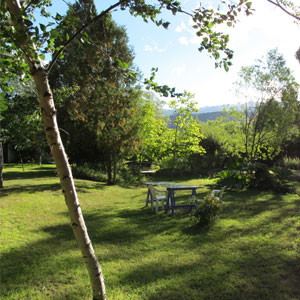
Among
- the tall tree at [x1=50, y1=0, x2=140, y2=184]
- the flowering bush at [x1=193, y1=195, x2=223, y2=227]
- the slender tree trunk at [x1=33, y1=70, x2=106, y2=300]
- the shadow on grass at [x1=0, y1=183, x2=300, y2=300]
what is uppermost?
the tall tree at [x1=50, y1=0, x2=140, y2=184]

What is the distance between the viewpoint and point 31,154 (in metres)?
28.2

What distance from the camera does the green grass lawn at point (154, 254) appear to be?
10.4 ft

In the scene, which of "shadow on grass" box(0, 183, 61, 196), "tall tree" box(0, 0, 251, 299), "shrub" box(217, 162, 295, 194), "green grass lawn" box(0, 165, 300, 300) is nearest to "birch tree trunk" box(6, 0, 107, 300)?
"tall tree" box(0, 0, 251, 299)

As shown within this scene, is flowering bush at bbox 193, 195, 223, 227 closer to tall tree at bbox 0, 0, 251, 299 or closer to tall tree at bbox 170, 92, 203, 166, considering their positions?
tall tree at bbox 0, 0, 251, 299

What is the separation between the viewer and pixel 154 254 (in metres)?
4.40

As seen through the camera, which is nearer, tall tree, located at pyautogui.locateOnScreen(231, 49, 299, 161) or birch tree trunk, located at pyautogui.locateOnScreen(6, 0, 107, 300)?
birch tree trunk, located at pyautogui.locateOnScreen(6, 0, 107, 300)

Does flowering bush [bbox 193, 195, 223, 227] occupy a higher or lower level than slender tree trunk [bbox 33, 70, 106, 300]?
lower

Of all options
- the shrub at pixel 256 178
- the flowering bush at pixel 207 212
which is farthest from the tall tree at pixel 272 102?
the flowering bush at pixel 207 212

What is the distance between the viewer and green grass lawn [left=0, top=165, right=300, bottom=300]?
3.17 m

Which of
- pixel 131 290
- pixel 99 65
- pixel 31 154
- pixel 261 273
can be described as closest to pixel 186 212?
pixel 261 273

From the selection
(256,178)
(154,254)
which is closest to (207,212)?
(154,254)

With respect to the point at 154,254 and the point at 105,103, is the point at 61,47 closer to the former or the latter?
the point at 154,254

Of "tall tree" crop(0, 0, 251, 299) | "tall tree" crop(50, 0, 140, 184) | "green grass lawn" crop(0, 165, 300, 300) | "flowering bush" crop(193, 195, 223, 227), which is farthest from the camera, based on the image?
"tall tree" crop(50, 0, 140, 184)

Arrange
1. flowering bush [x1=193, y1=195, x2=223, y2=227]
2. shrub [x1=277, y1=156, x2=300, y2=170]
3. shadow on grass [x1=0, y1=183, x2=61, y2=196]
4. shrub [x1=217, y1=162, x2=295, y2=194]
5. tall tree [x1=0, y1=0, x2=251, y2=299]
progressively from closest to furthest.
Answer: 1. tall tree [x1=0, y1=0, x2=251, y2=299]
2. flowering bush [x1=193, y1=195, x2=223, y2=227]
3. shadow on grass [x1=0, y1=183, x2=61, y2=196]
4. shrub [x1=217, y1=162, x2=295, y2=194]
5. shrub [x1=277, y1=156, x2=300, y2=170]
